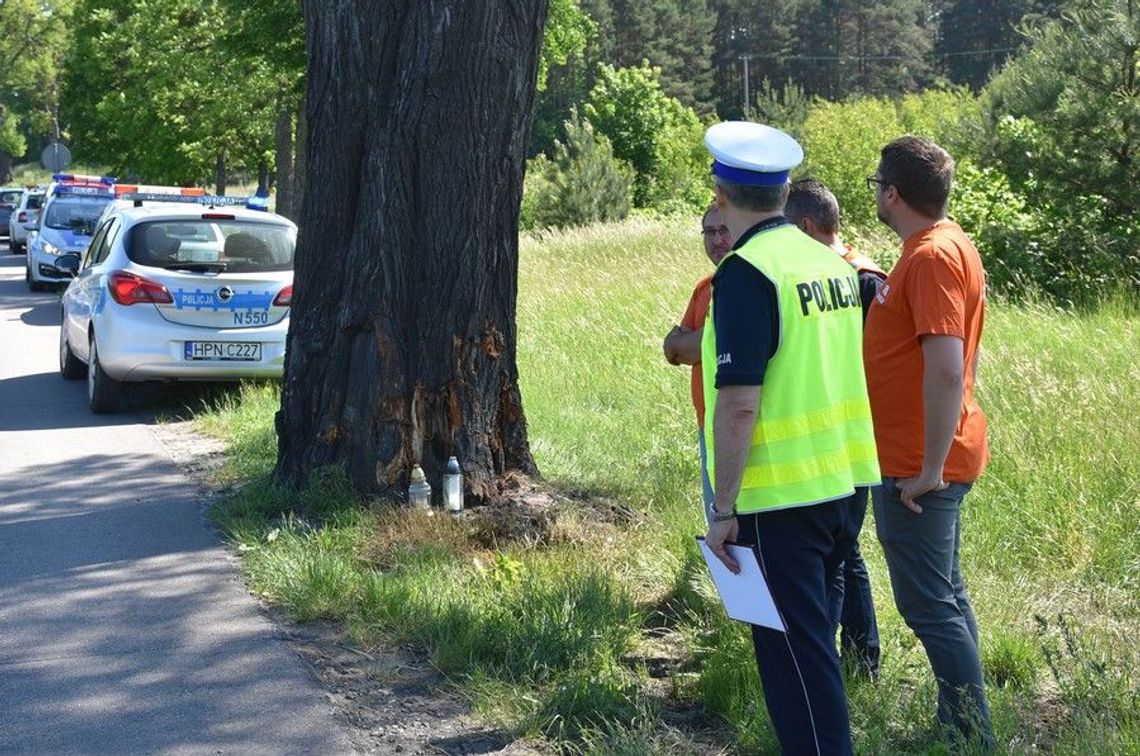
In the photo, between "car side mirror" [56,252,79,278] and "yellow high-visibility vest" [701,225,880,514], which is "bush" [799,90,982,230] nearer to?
"car side mirror" [56,252,79,278]

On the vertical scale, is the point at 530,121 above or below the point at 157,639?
above

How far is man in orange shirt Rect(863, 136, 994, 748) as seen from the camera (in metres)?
4.57

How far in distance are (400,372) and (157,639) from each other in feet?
7.42

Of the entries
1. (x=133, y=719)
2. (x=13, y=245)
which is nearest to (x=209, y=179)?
(x=13, y=245)

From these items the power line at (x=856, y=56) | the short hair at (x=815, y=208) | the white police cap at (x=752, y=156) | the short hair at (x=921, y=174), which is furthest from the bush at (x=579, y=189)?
the power line at (x=856, y=56)

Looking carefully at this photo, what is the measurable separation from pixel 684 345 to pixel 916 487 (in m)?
1.41

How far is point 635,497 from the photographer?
849 centimetres

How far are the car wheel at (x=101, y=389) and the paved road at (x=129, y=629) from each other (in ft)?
4.93

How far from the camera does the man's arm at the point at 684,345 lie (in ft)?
18.9

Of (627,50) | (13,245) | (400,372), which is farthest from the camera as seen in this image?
(627,50)

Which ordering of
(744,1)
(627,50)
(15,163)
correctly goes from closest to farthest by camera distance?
(627,50) → (744,1) → (15,163)

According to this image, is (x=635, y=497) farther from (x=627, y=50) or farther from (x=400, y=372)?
(x=627, y=50)

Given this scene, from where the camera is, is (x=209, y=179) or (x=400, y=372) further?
(x=209, y=179)

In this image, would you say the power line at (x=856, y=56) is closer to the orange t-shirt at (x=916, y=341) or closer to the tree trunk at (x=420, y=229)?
the tree trunk at (x=420, y=229)
